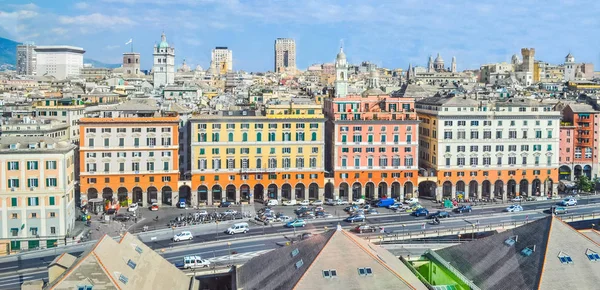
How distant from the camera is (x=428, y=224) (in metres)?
70.8

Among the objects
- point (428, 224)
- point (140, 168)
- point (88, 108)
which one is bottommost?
point (428, 224)

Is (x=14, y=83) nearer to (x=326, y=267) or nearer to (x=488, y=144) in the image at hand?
(x=488, y=144)

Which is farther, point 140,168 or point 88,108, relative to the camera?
point 88,108

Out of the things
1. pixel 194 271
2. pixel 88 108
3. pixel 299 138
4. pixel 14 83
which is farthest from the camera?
pixel 14 83

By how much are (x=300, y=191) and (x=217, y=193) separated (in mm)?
10146

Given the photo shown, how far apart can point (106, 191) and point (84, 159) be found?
4.55 meters

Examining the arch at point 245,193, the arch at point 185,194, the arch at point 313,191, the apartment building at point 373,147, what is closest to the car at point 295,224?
the arch at point 245,193

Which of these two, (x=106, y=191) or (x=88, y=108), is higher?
(x=88, y=108)

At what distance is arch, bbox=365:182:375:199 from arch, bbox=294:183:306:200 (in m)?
7.91

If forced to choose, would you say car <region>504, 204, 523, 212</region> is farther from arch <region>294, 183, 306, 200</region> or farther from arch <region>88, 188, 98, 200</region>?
arch <region>88, 188, 98, 200</region>

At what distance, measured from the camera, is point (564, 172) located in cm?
9975

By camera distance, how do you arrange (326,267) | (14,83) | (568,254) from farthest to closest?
1. (14,83)
2. (568,254)
3. (326,267)

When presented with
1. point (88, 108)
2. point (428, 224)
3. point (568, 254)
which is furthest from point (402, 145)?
point (568, 254)

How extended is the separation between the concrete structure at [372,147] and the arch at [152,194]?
21.0m
